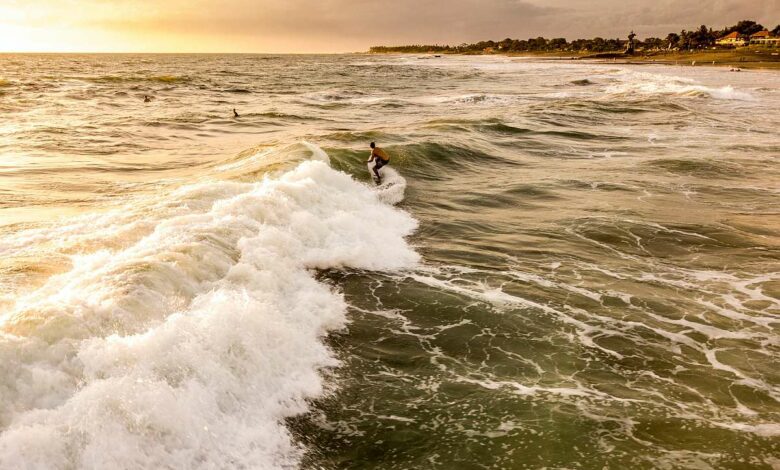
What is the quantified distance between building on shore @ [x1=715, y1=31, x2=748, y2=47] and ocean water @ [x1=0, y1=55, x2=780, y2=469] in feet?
539

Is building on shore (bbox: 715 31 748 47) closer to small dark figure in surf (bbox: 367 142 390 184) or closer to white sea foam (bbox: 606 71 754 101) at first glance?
white sea foam (bbox: 606 71 754 101)

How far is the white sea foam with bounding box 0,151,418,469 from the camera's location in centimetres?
551

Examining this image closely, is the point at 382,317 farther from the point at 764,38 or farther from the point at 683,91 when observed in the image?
the point at 764,38

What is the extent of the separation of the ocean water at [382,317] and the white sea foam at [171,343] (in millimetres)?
27

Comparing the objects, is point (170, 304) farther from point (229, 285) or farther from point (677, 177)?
point (677, 177)

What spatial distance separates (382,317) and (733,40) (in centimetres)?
18653

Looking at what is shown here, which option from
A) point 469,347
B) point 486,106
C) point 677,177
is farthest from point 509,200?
point 486,106

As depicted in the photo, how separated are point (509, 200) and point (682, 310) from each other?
340 inches

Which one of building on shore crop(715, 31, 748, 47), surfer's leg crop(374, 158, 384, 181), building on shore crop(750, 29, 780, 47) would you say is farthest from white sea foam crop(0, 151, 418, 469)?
building on shore crop(715, 31, 748, 47)

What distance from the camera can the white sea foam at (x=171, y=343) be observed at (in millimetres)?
5508

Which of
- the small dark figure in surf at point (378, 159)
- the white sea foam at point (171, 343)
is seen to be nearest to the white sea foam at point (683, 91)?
the small dark figure in surf at point (378, 159)

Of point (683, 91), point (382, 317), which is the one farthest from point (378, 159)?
point (683, 91)

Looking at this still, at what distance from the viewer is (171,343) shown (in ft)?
22.6

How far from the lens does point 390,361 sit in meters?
8.46
